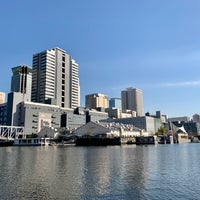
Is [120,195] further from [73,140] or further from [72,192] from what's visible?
[73,140]

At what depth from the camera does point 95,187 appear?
96.5ft

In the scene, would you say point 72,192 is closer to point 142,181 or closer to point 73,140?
point 142,181

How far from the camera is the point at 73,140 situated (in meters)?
198

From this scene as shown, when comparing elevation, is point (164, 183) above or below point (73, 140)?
below

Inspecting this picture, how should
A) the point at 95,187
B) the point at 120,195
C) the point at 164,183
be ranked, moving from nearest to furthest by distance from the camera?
the point at 120,195 < the point at 95,187 < the point at 164,183

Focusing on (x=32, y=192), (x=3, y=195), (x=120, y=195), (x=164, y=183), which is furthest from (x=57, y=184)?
(x=164, y=183)

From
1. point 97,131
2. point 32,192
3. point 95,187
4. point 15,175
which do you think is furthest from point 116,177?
point 97,131

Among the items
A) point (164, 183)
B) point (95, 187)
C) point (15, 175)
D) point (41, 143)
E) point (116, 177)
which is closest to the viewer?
point (95, 187)

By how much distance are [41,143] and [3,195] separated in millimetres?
167111

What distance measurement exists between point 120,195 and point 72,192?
16.8ft

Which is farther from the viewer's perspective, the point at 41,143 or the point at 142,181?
the point at 41,143

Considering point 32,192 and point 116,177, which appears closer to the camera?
point 32,192

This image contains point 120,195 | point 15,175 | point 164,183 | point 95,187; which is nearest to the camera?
point 120,195

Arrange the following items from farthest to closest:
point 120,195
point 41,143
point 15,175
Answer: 1. point 41,143
2. point 15,175
3. point 120,195
